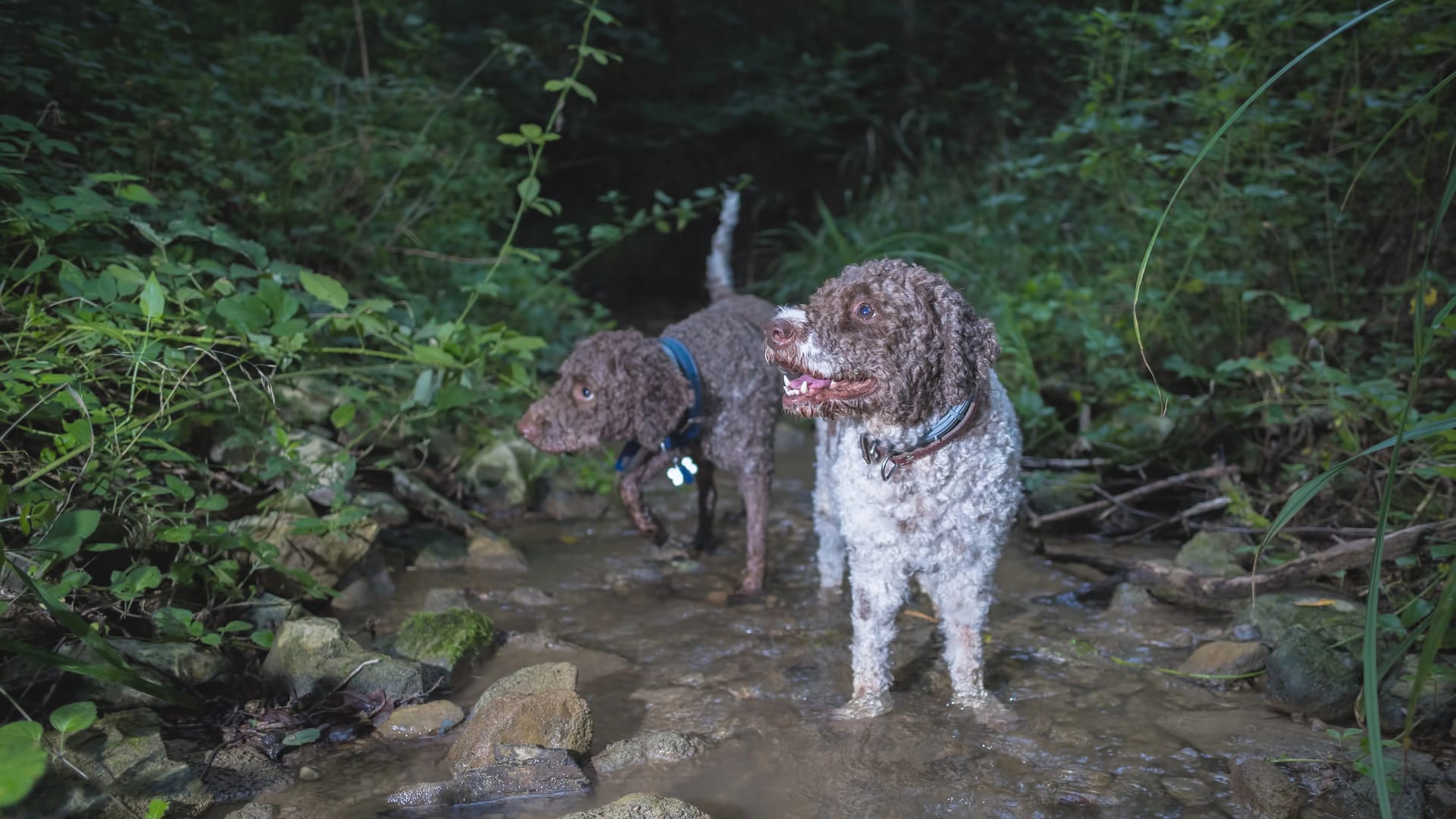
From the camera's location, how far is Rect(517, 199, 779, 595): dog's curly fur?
4.64m

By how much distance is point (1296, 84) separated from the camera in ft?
21.9

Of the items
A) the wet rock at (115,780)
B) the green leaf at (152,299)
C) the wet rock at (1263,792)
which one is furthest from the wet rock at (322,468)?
the wet rock at (1263,792)

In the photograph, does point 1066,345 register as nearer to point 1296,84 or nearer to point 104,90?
point 1296,84

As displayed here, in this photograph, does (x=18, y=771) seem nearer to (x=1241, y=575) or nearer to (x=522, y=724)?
(x=522, y=724)

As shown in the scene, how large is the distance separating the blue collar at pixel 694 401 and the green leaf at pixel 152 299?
7.01ft

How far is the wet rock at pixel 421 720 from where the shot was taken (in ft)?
10.9

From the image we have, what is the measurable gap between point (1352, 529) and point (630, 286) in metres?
9.68

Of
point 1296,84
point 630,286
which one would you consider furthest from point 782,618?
point 630,286

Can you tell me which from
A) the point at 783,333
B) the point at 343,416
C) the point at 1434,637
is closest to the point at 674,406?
the point at 343,416

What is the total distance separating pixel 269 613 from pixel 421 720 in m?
0.89

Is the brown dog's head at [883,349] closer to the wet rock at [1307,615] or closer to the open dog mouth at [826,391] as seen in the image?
the open dog mouth at [826,391]

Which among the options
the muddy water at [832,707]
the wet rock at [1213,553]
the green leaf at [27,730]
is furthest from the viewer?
the wet rock at [1213,553]

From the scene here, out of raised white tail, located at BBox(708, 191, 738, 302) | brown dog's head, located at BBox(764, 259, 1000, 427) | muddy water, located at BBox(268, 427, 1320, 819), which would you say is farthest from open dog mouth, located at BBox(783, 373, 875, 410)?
raised white tail, located at BBox(708, 191, 738, 302)

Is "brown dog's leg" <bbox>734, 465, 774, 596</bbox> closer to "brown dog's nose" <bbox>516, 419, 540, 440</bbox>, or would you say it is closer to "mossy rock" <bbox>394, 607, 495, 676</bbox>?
"brown dog's nose" <bbox>516, 419, 540, 440</bbox>
